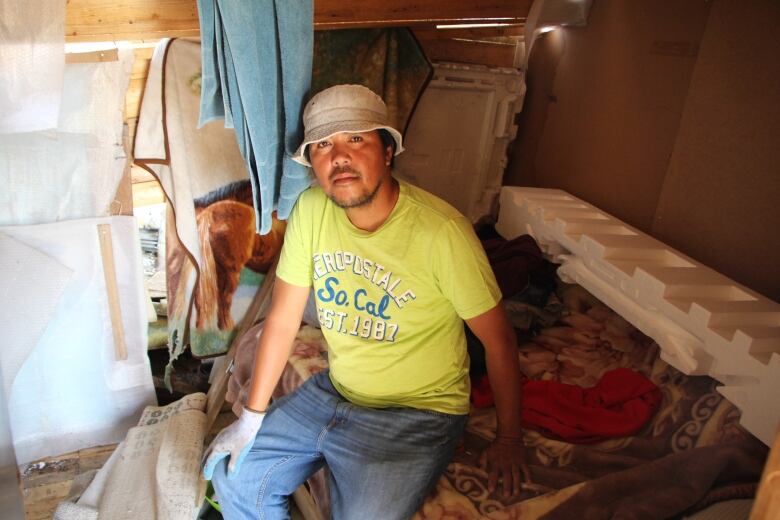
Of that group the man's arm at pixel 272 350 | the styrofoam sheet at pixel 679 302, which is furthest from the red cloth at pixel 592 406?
the man's arm at pixel 272 350

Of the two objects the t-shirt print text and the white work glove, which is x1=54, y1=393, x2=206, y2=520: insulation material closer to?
the white work glove

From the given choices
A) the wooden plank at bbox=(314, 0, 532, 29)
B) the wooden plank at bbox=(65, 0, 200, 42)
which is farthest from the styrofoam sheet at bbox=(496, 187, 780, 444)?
the wooden plank at bbox=(65, 0, 200, 42)

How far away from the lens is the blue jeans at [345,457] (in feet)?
4.36

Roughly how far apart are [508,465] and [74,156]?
202 cm

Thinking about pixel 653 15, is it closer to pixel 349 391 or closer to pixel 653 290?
pixel 653 290

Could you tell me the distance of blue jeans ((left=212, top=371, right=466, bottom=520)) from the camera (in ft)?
4.36

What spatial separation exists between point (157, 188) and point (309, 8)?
146 centimetres

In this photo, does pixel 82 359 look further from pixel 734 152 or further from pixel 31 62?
pixel 734 152

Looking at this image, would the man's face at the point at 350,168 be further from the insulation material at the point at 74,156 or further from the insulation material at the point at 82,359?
the insulation material at the point at 82,359

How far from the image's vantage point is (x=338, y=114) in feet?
4.52

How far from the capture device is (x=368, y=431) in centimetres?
143

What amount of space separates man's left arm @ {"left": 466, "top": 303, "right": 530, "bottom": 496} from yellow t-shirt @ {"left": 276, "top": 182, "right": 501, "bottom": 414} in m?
0.06

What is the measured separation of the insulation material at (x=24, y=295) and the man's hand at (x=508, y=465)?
1.89 meters

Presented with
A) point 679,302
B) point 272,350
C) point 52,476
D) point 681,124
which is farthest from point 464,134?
point 52,476
